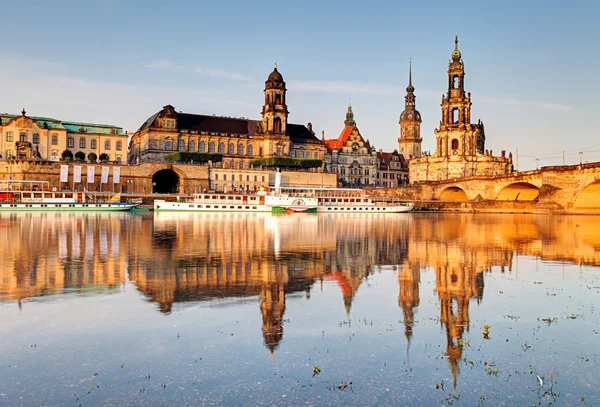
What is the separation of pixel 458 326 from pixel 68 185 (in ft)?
220

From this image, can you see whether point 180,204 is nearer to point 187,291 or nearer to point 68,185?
point 68,185

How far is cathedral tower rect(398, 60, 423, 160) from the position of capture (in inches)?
4769

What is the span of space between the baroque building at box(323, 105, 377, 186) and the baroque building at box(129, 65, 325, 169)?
420 inches

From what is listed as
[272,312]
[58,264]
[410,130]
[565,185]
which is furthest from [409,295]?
[410,130]

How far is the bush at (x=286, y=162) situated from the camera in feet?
271

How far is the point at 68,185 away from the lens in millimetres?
68562

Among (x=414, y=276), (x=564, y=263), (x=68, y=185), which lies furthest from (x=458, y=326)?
(x=68, y=185)

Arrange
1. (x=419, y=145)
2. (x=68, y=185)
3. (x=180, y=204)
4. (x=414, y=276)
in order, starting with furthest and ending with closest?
(x=419, y=145)
(x=68, y=185)
(x=180, y=204)
(x=414, y=276)

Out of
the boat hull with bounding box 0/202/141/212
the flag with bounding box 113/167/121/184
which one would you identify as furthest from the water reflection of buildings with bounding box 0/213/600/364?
the flag with bounding box 113/167/121/184

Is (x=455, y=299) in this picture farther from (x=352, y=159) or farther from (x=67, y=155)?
(x=352, y=159)

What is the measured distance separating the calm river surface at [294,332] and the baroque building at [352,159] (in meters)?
86.1

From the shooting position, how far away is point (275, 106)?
87250 millimetres

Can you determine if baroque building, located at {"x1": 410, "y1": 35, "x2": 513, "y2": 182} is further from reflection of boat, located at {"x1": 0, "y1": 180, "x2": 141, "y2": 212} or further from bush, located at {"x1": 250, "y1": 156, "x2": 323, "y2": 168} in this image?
reflection of boat, located at {"x1": 0, "y1": 180, "x2": 141, "y2": 212}

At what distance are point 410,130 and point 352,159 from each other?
2395 centimetres
